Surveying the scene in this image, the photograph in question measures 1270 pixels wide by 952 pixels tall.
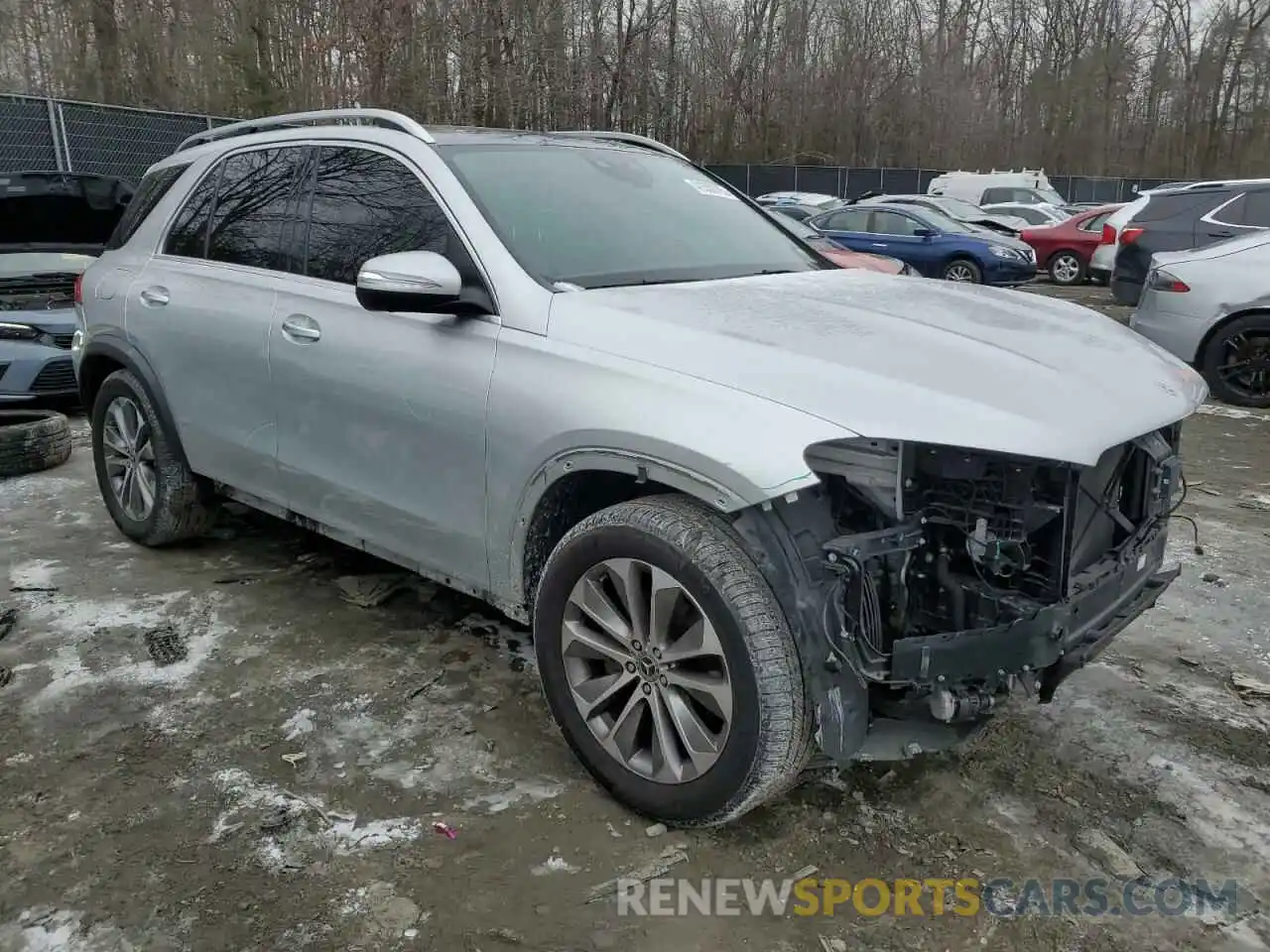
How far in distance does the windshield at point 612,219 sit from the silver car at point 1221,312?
5.24 m

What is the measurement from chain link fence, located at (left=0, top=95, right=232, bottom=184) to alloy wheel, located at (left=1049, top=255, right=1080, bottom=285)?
14.5 metres

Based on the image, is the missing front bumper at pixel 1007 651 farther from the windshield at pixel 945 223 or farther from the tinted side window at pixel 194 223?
the windshield at pixel 945 223

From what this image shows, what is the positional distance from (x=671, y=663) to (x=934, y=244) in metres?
15.1

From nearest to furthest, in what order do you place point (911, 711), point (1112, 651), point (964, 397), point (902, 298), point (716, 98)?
point (964, 397)
point (911, 711)
point (902, 298)
point (1112, 651)
point (716, 98)

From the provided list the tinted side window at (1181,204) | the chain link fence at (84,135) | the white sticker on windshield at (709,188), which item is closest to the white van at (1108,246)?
the tinted side window at (1181,204)

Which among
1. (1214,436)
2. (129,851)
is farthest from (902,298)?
(1214,436)

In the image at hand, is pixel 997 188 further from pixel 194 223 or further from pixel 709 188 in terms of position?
pixel 194 223

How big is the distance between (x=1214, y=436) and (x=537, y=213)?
5.79 metres

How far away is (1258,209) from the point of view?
984 cm

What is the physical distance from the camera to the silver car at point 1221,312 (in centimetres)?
761

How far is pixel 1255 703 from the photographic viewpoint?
333 centimetres

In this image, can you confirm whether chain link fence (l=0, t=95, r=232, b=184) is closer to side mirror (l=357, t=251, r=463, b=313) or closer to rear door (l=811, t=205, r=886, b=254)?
rear door (l=811, t=205, r=886, b=254)

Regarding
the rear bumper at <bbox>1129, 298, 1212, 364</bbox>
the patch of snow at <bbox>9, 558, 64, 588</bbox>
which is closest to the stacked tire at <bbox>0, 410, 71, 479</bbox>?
the patch of snow at <bbox>9, 558, 64, 588</bbox>

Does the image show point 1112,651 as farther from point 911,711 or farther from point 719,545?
point 719,545
